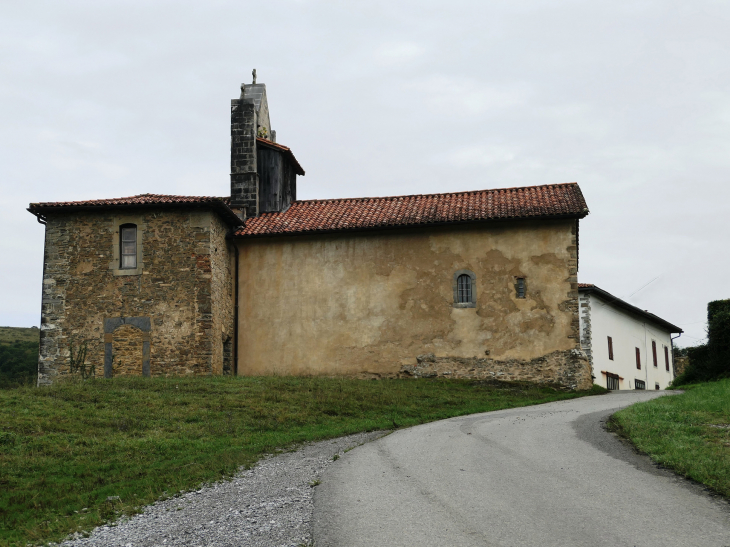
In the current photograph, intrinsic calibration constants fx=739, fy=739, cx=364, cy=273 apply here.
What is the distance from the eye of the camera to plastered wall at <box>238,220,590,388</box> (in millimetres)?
24422

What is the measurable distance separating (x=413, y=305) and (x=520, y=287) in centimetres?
365

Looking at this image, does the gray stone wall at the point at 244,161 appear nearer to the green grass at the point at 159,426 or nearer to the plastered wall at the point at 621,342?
the green grass at the point at 159,426

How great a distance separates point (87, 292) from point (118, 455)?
43.6ft

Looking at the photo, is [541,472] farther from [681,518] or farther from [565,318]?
[565,318]

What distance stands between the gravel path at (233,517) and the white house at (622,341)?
2243 centimetres

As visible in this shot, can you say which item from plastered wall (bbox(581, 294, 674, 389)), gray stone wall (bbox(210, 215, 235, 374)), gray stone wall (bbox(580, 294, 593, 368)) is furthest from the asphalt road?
plastered wall (bbox(581, 294, 674, 389))

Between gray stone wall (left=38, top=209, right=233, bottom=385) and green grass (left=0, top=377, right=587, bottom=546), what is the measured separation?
300 centimetres

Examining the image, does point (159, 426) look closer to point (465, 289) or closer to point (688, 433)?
point (688, 433)

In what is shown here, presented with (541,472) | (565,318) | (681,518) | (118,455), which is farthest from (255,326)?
(681,518)

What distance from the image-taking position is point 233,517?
776cm

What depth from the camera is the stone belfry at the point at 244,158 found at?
91.7ft

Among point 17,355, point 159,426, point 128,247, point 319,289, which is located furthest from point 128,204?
point 17,355

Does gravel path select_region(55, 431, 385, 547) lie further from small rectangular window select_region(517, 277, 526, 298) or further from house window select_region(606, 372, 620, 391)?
house window select_region(606, 372, 620, 391)

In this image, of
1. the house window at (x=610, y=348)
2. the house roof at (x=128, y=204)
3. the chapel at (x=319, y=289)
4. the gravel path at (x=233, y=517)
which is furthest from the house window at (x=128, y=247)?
the house window at (x=610, y=348)
